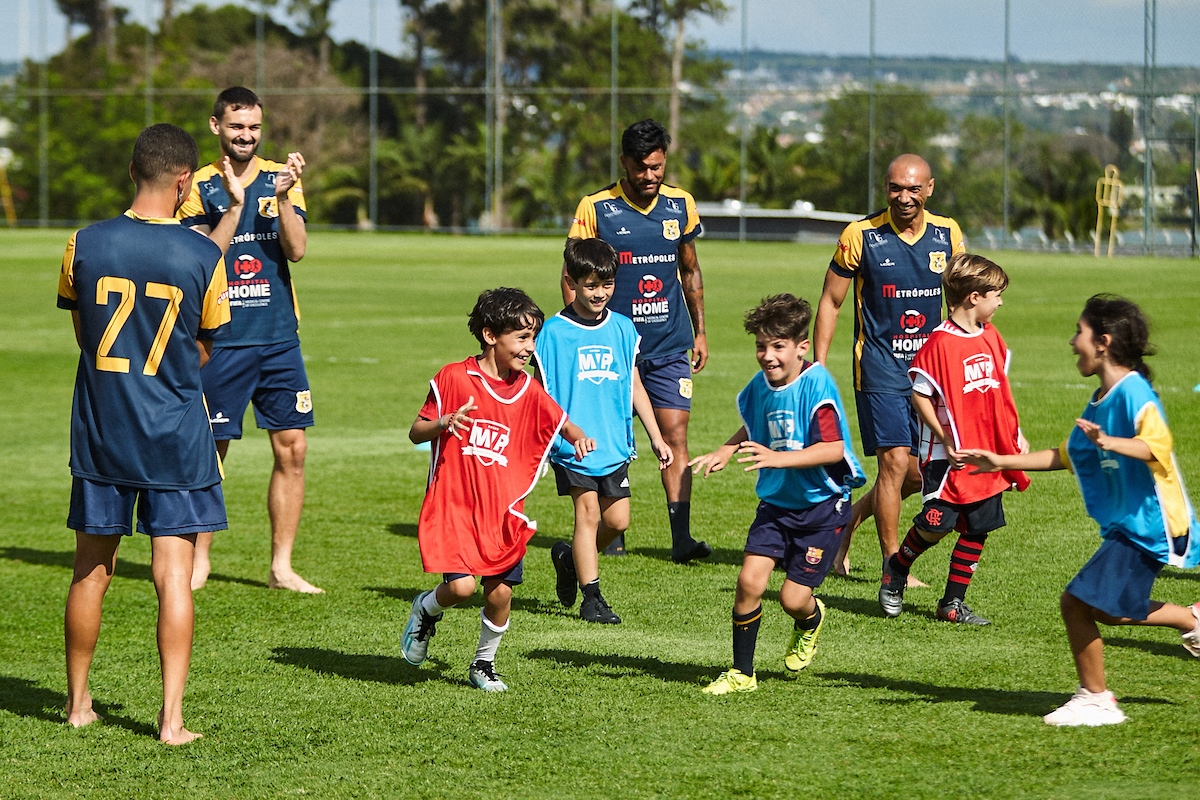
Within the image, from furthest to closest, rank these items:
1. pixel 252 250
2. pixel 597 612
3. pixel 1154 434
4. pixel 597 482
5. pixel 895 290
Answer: pixel 895 290 → pixel 252 250 → pixel 597 482 → pixel 597 612 → pixel 1154 434

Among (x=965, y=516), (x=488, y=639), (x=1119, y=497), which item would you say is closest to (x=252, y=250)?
(x=488, y=639)

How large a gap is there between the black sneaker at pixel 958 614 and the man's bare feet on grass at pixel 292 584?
3044 mm

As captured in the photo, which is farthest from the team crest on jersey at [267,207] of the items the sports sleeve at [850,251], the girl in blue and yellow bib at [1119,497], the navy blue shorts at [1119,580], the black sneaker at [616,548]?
the navy blue shorts at [1119,580]

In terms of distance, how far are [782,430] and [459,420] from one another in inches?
48.5

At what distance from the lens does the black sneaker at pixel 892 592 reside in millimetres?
7004

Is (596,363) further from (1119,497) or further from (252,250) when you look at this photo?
(1119,497)

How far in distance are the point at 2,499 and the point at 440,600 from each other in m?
5.58

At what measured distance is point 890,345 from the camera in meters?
7.84

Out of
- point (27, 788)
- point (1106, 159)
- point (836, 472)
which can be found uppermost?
point (1106, 159)

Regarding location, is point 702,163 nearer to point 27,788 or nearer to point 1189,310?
point 1189,310

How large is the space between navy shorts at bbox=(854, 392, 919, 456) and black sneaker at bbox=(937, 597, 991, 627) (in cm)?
107

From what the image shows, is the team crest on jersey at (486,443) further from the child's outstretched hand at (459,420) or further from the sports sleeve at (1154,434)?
the sports sleeve at (1154,434)

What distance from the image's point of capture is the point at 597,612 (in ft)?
22.9

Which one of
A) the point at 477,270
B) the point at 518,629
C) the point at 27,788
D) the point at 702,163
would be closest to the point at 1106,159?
the point at 702,163
